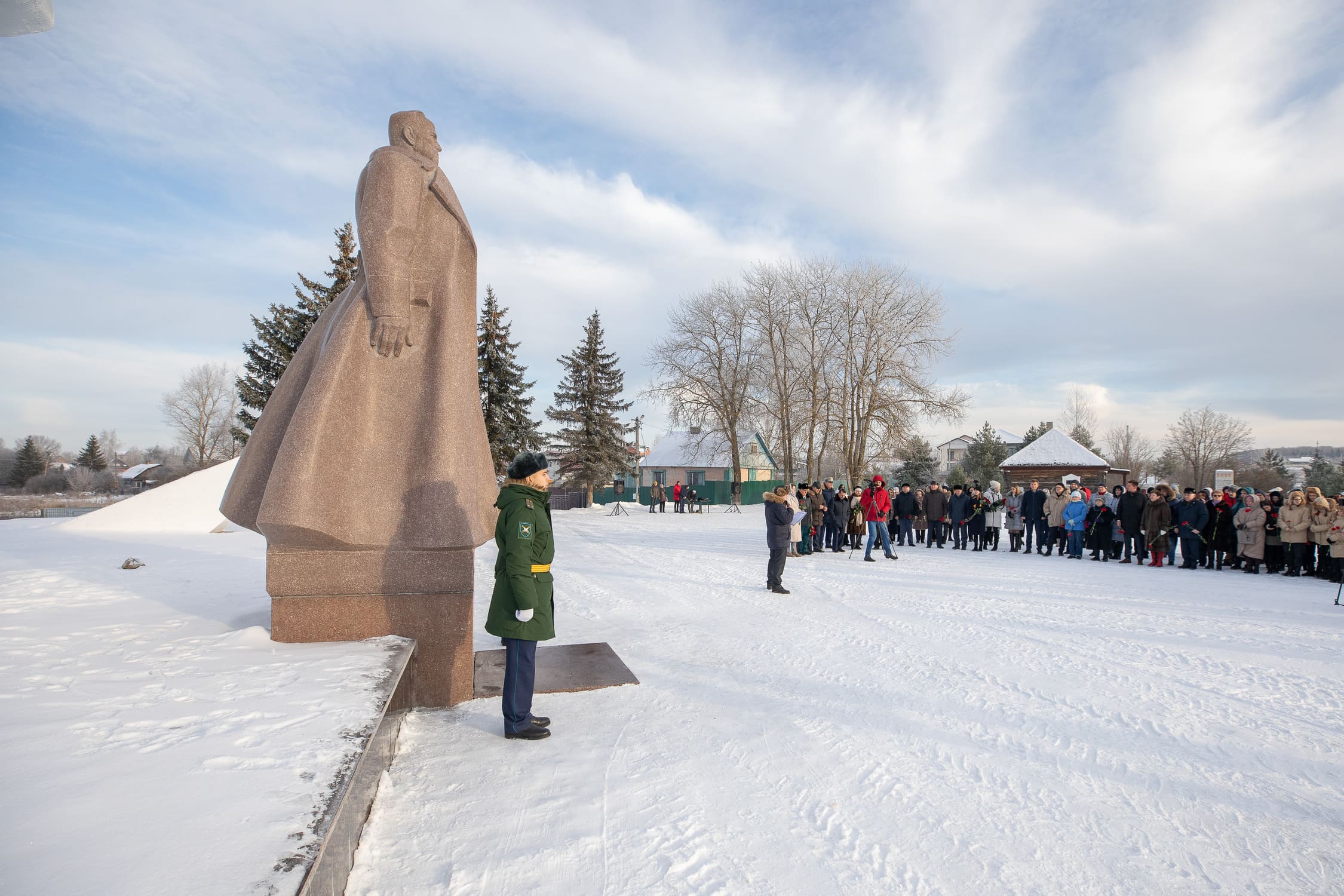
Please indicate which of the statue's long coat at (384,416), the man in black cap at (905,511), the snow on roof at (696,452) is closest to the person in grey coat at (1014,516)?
the man in black cap at (905,511)

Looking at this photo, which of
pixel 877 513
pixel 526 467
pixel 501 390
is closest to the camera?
pixel 526 467

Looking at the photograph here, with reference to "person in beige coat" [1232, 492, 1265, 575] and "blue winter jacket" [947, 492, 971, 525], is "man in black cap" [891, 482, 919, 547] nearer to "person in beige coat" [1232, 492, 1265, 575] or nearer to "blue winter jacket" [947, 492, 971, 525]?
"blue winter jacket" [947, 492, 971, 525]

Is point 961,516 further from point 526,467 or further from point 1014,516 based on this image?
point 526,467

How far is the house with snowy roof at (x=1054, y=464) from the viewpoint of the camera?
102ft

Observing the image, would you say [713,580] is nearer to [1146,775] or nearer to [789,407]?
[1146,775]

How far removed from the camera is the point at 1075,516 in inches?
589

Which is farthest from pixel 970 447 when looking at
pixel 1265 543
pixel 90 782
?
pixel 90 782

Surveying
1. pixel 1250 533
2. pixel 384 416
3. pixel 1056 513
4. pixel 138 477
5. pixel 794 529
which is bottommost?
pixel 794 529

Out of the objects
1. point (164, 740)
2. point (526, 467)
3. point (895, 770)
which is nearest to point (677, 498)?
point (526, 467)

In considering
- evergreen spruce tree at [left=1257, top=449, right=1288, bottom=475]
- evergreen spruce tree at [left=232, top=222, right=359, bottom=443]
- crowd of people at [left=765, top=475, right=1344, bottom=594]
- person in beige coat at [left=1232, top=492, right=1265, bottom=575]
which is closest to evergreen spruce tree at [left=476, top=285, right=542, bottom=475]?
evergreen spruce tree at [left=232, top=222, right=359, bottom=443]

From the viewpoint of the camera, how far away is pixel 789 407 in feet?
119

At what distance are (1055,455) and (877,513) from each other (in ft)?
73.1

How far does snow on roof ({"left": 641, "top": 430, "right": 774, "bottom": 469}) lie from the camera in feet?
138

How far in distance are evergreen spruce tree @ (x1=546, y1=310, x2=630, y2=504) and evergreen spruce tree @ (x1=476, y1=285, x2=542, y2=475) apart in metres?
6.12
